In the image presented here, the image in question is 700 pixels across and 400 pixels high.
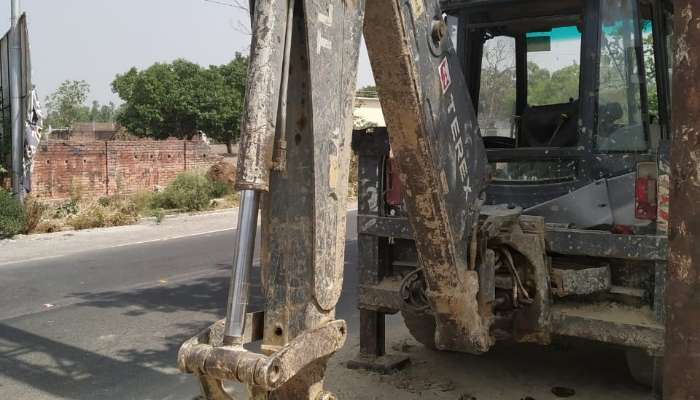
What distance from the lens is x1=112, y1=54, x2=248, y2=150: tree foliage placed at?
40750 millimetres

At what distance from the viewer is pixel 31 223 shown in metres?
14.6

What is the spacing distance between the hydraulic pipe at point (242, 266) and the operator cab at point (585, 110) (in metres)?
2.62

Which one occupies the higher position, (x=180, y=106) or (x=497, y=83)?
(x=180, y=106)

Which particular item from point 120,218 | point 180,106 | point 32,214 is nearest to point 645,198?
point 32,214

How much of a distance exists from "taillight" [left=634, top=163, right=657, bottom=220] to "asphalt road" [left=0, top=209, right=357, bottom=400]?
3.31m

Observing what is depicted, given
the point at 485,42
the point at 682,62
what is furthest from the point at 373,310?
the point at 682,62

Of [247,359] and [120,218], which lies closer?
[247,359]

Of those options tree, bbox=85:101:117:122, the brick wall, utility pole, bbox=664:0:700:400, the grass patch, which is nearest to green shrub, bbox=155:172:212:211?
the grass patch

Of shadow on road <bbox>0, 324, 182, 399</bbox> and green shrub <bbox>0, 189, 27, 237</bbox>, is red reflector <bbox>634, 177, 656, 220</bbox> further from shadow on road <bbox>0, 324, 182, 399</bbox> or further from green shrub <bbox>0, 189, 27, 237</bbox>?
green shrub <bbox>0, 189, 27, 237</bbox>

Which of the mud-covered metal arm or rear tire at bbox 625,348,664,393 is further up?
the mud-covered metal arm

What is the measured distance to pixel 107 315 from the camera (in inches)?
298

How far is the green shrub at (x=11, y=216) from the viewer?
13914 mm

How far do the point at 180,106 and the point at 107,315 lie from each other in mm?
34671

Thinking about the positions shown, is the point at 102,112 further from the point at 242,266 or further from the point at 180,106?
the point at 242,266
